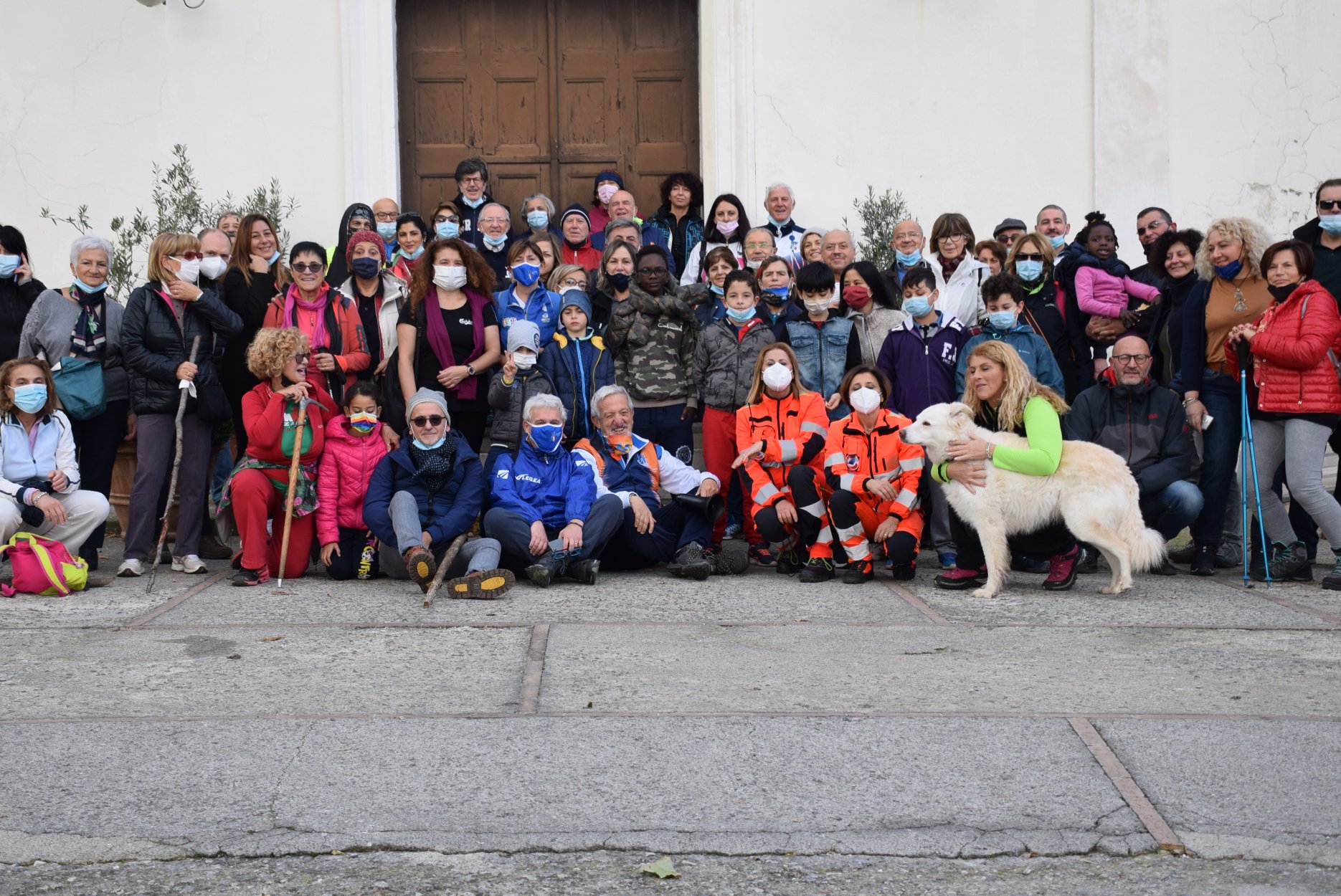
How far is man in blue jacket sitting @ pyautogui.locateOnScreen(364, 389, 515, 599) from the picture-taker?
7.40 metres

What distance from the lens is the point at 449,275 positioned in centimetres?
825

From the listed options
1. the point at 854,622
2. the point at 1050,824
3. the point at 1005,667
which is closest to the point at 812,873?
the point at 1050,824

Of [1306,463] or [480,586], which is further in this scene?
[1306,463]

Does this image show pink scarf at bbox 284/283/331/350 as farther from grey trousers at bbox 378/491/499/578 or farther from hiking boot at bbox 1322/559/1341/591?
hiking boot at bbox 1322/559/1341/591

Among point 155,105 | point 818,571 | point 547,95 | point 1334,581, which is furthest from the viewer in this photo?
point 547,95

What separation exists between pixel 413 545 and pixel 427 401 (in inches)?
33.1

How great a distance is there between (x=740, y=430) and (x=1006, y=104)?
17.2 feet

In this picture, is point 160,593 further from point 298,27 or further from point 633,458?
point 298,27

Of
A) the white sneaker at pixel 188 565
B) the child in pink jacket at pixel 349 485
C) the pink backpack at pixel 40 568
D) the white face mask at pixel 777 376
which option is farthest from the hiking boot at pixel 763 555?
the pink backpack at pixel 40 568

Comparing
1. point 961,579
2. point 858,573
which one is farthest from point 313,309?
point 961,579

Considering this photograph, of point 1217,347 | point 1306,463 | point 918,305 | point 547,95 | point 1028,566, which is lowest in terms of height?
point 1028,566

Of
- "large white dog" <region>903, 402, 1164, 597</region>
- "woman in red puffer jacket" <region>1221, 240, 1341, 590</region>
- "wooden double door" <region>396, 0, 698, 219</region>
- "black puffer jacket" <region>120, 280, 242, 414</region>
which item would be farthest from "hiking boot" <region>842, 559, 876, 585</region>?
"wooden double door" <region>396, 0, 698, 219</region>

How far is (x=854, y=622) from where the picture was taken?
253 inches

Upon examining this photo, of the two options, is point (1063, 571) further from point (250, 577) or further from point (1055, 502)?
point (250, 577)
